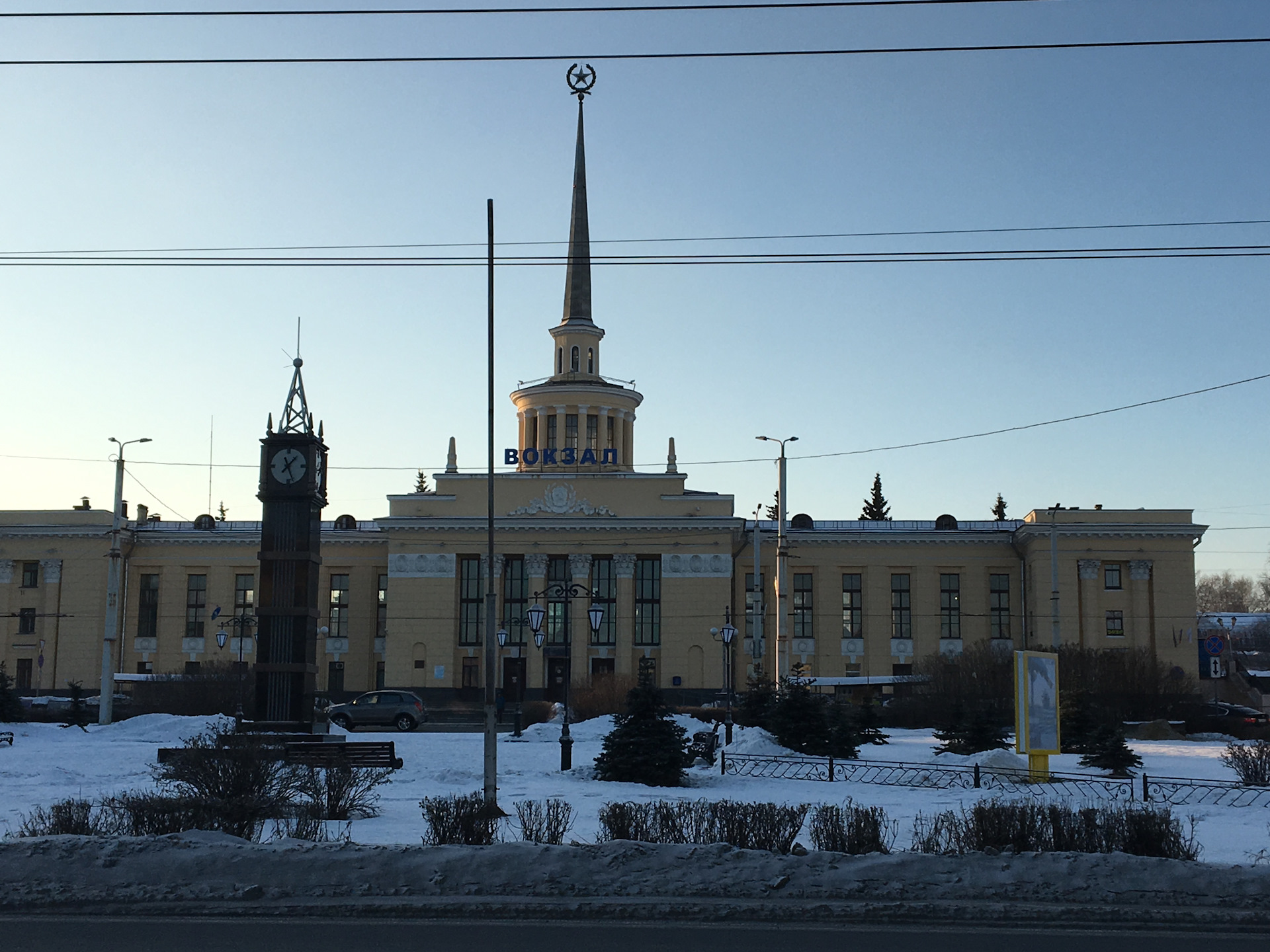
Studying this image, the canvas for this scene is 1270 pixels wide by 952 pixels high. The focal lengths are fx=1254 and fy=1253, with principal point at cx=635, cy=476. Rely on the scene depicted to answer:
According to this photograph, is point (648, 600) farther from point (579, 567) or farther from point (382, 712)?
point (382, 712)

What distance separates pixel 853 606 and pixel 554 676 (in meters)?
17.5

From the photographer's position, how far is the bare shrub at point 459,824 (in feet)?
45.1

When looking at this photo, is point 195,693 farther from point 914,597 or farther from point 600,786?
point 914,597

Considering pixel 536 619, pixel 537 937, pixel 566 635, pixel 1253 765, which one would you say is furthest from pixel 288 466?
pixel 1253 765

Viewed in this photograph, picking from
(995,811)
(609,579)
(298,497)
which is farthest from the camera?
(609,579)

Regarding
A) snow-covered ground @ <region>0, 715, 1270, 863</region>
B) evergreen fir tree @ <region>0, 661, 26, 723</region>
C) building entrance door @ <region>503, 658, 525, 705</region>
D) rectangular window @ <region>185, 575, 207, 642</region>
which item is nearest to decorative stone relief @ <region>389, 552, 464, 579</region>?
building entrance door @ <region>503, 658, 525, 705</region>

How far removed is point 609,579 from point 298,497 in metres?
40.9

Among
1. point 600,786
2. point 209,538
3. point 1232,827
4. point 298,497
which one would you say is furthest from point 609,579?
point 1232,827

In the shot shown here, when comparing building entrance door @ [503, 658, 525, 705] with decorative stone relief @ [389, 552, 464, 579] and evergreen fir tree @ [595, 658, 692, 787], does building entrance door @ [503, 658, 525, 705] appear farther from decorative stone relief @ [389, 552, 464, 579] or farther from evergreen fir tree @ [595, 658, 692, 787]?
evergreen fir tree @ [595, 658, 692, 787]

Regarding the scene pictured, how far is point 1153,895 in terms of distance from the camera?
11.8 meters

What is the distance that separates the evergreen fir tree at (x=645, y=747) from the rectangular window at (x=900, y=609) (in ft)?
157

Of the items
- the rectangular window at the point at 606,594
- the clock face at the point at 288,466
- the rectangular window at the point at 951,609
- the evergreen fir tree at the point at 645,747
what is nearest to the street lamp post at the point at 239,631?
the rectangular window at the point at 606,594

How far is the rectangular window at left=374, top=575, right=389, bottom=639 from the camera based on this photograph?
7325 centimetres

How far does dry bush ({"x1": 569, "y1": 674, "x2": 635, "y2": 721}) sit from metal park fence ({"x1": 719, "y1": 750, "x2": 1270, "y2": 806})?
65.9 ft
